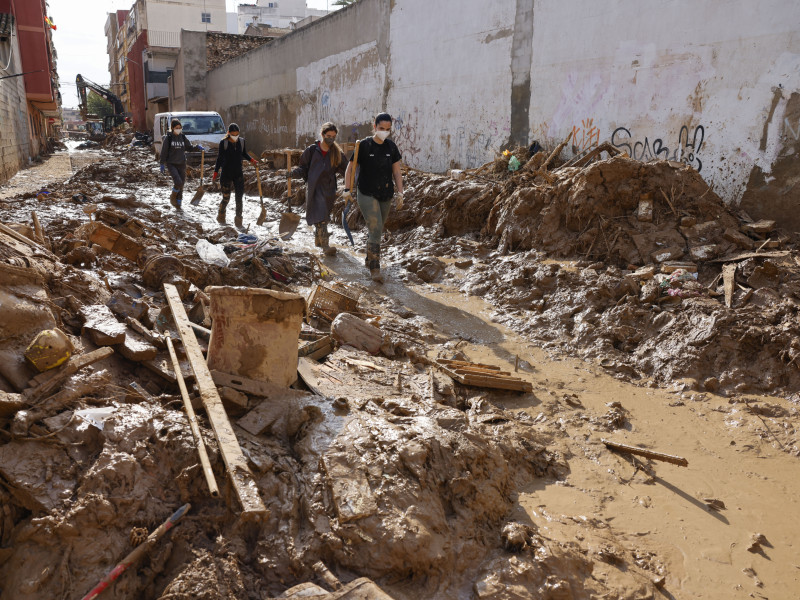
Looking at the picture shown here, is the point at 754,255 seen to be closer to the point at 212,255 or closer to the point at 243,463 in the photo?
the point at 243,463

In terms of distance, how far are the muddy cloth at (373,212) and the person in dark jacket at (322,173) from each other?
1.20 metres

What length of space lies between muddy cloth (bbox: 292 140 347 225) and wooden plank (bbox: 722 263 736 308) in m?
5.35

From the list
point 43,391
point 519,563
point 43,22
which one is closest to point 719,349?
point 519,563

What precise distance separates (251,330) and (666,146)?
7041 mm

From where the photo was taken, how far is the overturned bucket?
358cm

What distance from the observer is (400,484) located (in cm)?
289

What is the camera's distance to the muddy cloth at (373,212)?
756 cm

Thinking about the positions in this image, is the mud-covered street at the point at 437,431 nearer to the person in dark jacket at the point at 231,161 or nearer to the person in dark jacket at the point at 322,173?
the person in dark jacket at the point at 322,173

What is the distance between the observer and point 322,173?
27.8 ft

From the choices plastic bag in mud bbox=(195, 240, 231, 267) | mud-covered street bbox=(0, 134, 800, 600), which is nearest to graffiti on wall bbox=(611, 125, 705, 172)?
mud-covered street bbox=(0, 134, 800, 600)

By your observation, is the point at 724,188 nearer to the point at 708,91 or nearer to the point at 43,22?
the point at 708,91

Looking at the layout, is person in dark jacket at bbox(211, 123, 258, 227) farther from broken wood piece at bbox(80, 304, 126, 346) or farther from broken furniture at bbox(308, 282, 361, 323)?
broken wood piece at bbox(80, 304, 126, 346)

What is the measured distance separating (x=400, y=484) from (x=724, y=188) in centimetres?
669

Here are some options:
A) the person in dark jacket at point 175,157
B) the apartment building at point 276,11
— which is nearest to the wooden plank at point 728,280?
the person in dark jacket at point 175,157
